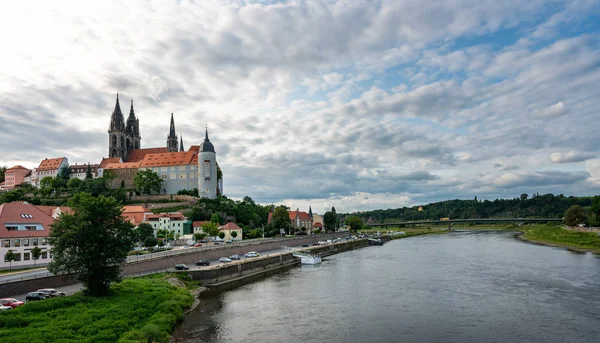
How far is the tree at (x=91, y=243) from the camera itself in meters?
24.0

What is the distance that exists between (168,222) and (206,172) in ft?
85.4

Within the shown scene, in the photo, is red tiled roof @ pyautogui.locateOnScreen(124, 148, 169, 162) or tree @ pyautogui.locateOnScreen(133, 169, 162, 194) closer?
tree @ pyautogui.locateOnScreen(133, 169, 162, 194)

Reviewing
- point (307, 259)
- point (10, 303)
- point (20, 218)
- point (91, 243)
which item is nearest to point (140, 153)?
point (307, 259)

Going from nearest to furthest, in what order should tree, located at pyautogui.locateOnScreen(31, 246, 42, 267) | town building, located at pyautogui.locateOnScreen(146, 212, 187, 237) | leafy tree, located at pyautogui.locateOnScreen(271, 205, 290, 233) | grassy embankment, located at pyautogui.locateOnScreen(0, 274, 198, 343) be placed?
grassy embankment, located at pyautogui.locateOnScreen(0, 274, 198, 343) < tree, located at pyautogui.locateOnScreen(31, 246, 42, 267) < town building, located at pyautogui.locateOnScreen(146, 212, 187, 237) < leafy tree, located at pyautogui.locateOnScreen(271, 205, 290, 233)

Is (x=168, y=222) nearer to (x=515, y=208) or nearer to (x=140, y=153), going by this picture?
(x=140, y=153)

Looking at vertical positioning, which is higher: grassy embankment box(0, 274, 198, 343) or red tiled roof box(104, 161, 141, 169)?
red tiled roof box(104, 161, 141, 169)

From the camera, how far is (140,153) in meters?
119

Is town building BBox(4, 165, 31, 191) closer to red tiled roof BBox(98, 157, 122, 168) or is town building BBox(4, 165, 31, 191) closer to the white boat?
red tiled roof BBox(98, 157, 122, 168)

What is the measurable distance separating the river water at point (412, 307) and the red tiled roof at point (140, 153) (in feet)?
276

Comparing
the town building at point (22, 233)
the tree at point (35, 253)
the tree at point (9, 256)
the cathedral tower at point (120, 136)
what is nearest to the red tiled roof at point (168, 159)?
the cathedral tower at point (120, 136)

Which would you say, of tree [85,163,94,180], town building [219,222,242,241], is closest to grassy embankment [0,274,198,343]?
town building [219,222,242,241]

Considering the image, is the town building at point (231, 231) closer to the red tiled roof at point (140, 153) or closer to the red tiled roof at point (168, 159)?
the red tiled roof at point (168, 159)

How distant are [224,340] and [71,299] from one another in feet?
28.6

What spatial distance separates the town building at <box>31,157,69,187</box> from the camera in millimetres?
111600
